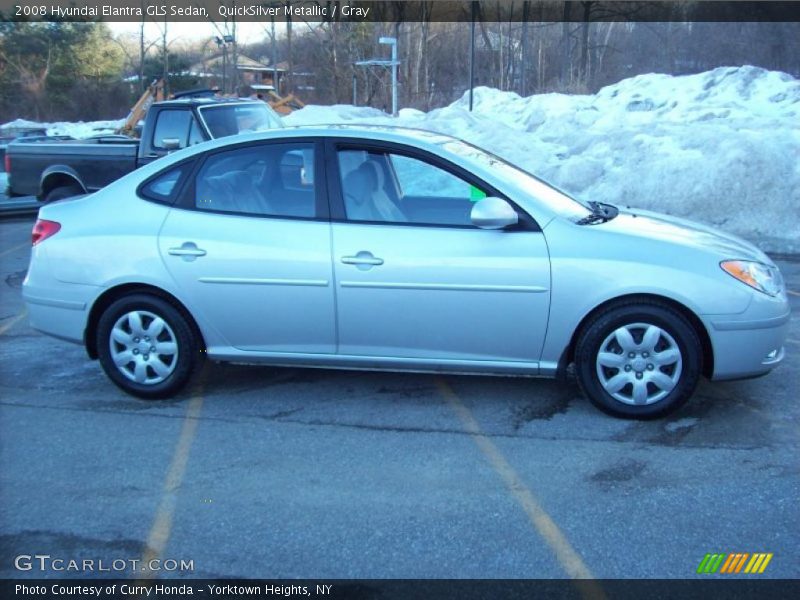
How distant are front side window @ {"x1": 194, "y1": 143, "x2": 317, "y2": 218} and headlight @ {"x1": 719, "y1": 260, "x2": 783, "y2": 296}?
2.51 metres

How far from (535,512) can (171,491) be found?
70.8 inches

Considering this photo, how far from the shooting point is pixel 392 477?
166 inches

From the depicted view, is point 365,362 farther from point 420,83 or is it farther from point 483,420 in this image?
point 420,83

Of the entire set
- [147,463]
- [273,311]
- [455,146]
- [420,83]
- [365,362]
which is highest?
[420,83]

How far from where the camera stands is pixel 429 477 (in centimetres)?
419

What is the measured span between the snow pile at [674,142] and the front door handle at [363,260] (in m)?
7.63

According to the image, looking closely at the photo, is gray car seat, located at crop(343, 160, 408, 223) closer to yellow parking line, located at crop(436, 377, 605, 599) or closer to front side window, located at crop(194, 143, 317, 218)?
front side window, located at crop(194, 143, 317, 218)

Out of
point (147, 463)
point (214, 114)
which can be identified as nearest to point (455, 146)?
point (147, 463)

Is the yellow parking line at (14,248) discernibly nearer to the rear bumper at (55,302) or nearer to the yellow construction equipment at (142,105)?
the rear bumper at (55,302)

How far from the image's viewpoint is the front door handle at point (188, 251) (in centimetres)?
509

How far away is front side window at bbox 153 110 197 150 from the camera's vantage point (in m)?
10.6

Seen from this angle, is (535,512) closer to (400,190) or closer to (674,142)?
(400,190)

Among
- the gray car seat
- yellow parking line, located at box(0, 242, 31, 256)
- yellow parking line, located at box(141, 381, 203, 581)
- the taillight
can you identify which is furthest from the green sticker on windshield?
yellow parking line, located at box(0, 242, 31, 256)

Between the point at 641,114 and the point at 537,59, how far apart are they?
1016 inches
